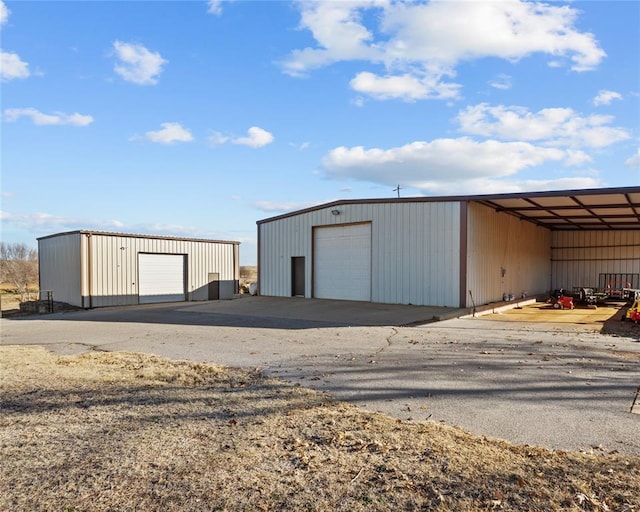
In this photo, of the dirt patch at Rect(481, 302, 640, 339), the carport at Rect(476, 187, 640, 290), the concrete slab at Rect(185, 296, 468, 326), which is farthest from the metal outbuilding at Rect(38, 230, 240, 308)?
the dirt patch at Rect(481, 302, 640, 339)

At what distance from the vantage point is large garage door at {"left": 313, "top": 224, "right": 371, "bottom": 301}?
20.1m

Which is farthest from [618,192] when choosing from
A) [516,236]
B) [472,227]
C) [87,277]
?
[87,277]

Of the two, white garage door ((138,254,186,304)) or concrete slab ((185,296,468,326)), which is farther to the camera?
white garage door ((138,254,186,304))

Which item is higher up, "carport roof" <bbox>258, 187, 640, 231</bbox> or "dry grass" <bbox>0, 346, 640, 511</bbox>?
"carport roof" <bbox>258, 187, 640, 231</bbox>

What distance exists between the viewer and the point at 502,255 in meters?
21.4

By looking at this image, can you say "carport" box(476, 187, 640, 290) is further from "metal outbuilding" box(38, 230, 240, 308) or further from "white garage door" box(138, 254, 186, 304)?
"white garage door" box(138, 254, 186, 304)

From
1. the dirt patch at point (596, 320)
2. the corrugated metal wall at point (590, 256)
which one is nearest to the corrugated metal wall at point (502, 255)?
the dirt patch at point (596, 320)

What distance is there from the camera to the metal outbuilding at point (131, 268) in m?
24.1

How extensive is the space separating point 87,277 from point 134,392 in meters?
19.9

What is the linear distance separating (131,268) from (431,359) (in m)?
21.4

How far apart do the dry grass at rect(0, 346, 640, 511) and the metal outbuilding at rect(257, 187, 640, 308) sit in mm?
12822

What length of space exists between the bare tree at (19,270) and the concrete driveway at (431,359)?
801 inches

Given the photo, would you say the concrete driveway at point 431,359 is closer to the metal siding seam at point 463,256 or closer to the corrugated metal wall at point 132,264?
the metal siding seam at point 463,256

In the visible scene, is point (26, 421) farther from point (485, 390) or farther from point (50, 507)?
point (485, 390)
